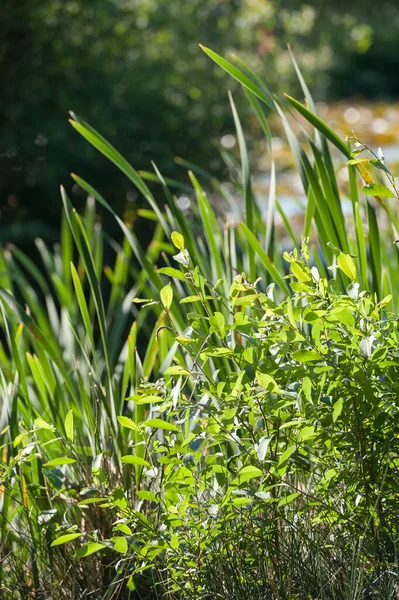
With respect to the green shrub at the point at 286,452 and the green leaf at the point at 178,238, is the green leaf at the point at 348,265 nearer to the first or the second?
the green shrub at the point at 286,452

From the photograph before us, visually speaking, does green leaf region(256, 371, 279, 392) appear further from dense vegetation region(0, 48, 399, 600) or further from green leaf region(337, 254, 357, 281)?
green leaf region(337, 254, 357, 281)

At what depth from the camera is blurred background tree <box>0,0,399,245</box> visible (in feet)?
15.8

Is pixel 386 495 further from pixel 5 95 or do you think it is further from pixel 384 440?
pixel 5 95

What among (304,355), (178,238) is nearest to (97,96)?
(178,238)

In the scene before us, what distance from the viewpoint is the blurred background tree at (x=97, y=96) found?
4812 mm

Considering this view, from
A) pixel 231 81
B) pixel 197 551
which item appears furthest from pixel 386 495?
pixel 231 81

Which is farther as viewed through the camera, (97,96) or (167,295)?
(97,96)

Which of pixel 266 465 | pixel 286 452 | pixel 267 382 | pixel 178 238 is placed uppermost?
pixel 178 238

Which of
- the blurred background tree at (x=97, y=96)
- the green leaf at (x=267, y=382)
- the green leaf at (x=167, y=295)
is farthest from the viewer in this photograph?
the blurred background tree at (x=97, y=96)

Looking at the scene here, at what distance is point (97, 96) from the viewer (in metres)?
4.96

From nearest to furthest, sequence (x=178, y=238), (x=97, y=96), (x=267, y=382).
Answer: (x=267, y=382) → (x=178, y=238) → (x=97, y=96)

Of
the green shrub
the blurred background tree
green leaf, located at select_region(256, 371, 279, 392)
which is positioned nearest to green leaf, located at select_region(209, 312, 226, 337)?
the green shrub

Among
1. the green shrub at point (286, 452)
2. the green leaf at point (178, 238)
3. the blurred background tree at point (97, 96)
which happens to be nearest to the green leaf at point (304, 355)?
the green shrub at point (286, 452)

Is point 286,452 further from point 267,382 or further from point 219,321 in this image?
point 219,321
